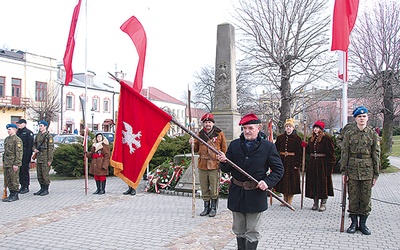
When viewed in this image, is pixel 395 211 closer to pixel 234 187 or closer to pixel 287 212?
pixel 287 212

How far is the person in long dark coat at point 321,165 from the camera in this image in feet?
25.6

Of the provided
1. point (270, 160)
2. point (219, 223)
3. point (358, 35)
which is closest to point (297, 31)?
point (358, 35)

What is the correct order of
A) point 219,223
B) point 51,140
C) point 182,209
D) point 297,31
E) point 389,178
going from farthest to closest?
point 297,31, point 389,178, point 51,140, point 182,209, point 219,223

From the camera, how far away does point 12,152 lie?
9008 millimetres

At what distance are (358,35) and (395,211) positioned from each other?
643 inches

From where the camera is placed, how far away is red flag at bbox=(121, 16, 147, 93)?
33.9ft

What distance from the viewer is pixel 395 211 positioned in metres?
8.12

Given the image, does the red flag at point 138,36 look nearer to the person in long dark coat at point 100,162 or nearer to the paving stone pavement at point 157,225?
the person in long dark coat at point 100,162

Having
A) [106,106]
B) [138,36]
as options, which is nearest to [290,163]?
[138,36]

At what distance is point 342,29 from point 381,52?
15539 millimetres

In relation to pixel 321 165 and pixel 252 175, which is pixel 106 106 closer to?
pixel 321 165

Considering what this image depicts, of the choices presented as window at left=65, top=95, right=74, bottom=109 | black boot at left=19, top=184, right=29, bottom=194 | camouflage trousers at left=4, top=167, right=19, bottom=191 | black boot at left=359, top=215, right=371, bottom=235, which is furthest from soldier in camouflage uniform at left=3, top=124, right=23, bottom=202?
window at left=65, top=95, right=74, bottom=109

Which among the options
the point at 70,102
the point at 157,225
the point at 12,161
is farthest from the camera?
the point at 70,102

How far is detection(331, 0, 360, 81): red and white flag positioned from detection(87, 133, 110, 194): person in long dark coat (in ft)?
20.3
